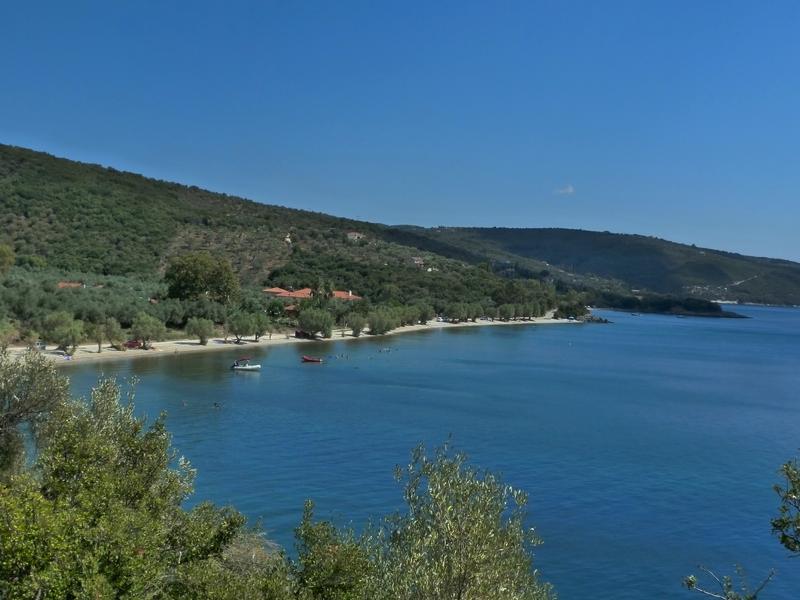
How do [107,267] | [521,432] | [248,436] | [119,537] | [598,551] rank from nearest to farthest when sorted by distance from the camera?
[119,537]
[598,551]
[248,436]
[521,432]
[107,267]

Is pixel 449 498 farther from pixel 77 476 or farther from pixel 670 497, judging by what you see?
pixel 670 497

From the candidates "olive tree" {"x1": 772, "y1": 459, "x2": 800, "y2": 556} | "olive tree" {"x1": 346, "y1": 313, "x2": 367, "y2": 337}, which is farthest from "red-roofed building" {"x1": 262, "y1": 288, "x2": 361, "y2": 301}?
"olive tree" {"x1": 772, "y1": 459, "x2": 800, "y2": 556}

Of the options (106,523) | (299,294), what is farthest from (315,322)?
(106,523)

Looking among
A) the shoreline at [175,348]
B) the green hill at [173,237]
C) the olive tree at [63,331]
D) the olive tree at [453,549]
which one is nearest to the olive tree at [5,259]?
the green hill at [173,237]

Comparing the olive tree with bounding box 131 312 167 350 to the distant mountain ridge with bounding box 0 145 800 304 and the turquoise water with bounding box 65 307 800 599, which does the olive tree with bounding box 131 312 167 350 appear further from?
the distant mountain ridge with bounding box 0 145 800 304

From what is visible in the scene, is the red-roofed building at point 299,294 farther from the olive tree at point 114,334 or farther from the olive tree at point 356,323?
the olive tree at point 114,334

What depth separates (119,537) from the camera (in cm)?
972

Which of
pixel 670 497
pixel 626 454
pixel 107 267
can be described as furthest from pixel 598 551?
pixel 107 267

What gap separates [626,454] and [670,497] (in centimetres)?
793

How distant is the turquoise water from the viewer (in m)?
26.5

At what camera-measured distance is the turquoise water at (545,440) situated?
87.0 ft

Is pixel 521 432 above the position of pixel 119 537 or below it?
below

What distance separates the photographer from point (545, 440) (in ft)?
141

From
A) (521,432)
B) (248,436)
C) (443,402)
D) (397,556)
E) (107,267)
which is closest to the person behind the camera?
(397,556)
